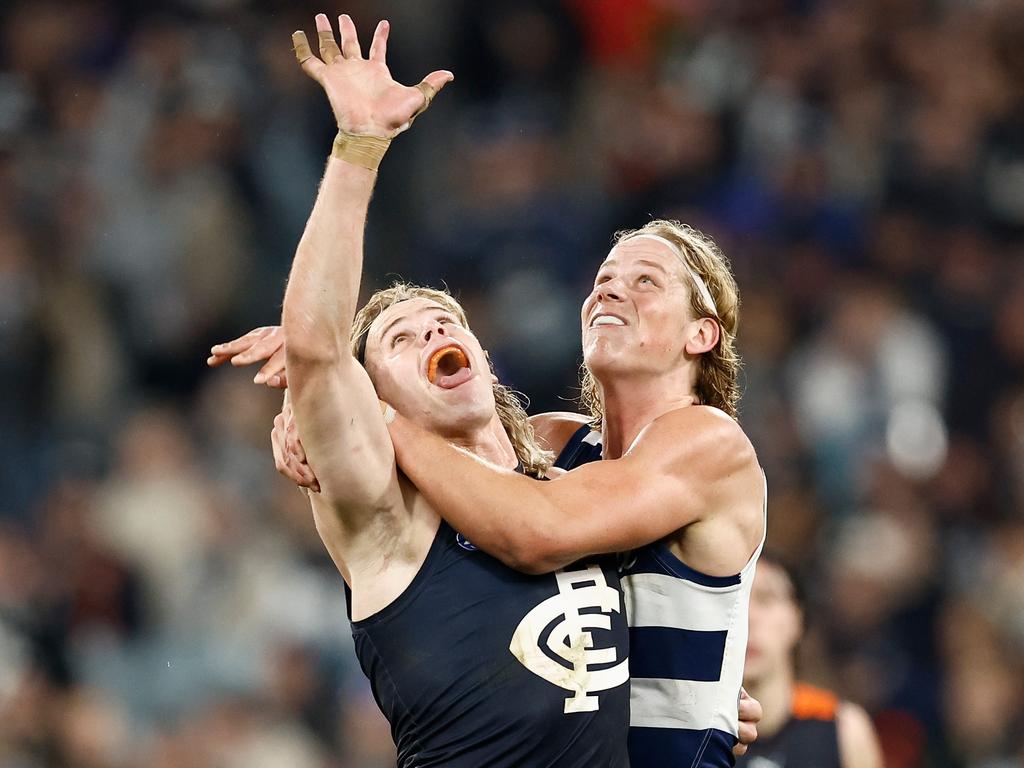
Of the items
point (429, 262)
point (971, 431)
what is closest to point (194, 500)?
point (429, 262)

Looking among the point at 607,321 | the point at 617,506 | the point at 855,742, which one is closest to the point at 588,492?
the point at 617,506

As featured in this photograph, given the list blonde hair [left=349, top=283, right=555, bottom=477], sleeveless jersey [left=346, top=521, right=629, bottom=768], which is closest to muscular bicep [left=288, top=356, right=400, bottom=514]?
sleeveless jersey [left=346, top=521, right=629, bottom=768]

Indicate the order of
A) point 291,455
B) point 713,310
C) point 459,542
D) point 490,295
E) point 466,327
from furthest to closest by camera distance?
point 490,295, point 713,310, point 466,327, point 459,542, point 291,455

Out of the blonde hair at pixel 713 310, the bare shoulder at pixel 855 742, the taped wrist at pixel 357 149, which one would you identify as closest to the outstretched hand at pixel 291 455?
the taped wrist at pixel 357 149

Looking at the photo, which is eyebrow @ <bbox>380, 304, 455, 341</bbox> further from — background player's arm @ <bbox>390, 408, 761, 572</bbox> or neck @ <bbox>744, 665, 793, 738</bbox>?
neck @ <bbox>744, 665, 793, 738</bbox>

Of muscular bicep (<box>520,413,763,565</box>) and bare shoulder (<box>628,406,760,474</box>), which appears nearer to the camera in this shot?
muscular bicep (<box>520,413,763,565</box>)

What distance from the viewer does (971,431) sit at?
8617 mm

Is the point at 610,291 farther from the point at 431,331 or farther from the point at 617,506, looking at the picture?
the point at 617,506

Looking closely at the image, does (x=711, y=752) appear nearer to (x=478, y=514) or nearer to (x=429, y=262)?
(x=478, y=514)

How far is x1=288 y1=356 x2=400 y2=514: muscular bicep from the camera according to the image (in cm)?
330

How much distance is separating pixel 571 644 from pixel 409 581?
41 centimetres

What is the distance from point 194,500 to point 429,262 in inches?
84.3

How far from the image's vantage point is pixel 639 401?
423 centimetres

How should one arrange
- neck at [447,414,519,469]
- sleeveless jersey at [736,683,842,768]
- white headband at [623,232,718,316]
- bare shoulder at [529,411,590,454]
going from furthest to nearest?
sleeveless jersey at [736,683,842,768]
bare shoulder at [529,411,590,454]
white headband at [623,232,718,316]
neck at [447,414,519,469]
